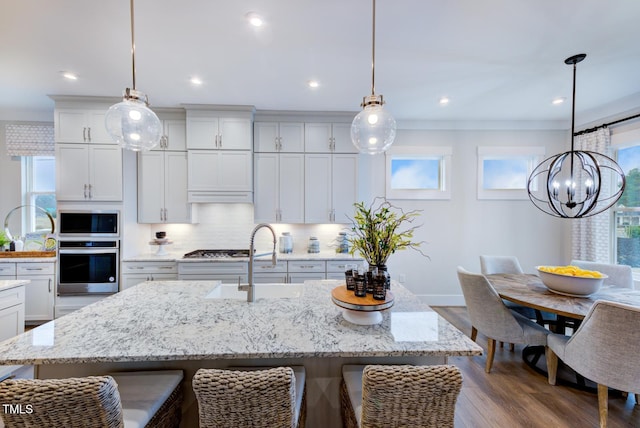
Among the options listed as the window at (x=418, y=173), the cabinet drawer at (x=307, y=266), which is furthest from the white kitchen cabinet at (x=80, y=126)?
the window at (x=418, y=173)

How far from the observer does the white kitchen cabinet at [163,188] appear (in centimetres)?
365

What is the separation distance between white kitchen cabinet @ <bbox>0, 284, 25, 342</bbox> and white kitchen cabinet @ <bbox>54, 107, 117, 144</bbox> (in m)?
1.90

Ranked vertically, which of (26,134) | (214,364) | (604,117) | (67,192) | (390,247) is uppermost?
(604,117)

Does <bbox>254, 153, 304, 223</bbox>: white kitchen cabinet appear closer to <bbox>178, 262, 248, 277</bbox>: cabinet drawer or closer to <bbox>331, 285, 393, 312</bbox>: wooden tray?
<bbox>178, 262, 248, 277</bbox>: cabinet drawer

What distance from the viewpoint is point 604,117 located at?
3625 millimetres

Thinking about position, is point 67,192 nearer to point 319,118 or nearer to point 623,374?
point 319,118

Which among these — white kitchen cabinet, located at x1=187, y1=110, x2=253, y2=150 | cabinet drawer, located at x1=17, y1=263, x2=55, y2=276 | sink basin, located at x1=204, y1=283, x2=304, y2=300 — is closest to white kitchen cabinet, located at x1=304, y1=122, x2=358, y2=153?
white kitchen cabinet, located at x1=187, y1=110, x2=253, y2=150

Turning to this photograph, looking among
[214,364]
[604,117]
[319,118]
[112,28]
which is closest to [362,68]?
[319,118]

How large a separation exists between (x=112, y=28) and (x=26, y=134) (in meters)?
3.11

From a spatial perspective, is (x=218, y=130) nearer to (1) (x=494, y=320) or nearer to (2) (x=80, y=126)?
(2) (x=80, y=126)

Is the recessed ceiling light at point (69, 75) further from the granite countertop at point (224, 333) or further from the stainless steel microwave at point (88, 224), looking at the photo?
the granite countertop at point (224, 333)

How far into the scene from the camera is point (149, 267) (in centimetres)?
346

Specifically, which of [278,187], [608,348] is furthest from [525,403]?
[278,187]

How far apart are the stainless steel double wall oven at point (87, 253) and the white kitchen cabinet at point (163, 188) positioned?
1.41 ft
